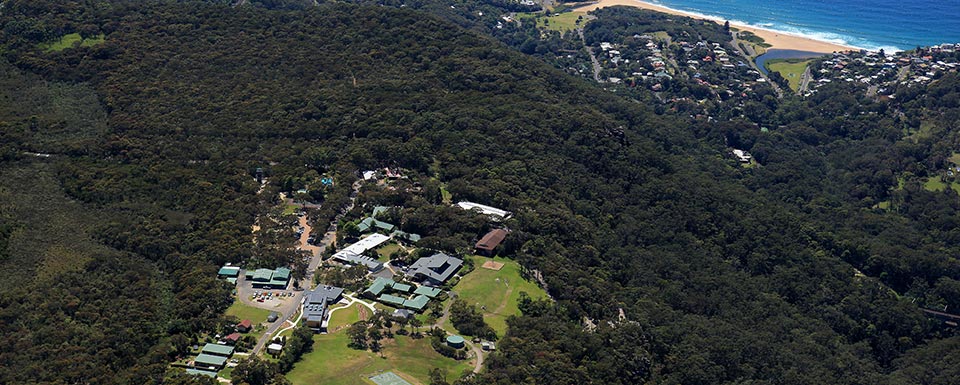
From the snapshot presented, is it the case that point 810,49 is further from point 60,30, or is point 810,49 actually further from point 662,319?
point 60,30

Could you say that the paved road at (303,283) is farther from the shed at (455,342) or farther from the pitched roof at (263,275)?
the shed at (455,342)

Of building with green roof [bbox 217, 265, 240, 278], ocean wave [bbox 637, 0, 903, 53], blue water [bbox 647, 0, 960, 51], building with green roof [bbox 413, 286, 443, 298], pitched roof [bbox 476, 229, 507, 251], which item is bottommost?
building with green roof [bbox 217, 265, 240, 278]

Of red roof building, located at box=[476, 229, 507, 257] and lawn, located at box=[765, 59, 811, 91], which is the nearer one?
red roof building, located at box=[476, 229, 507, 257]

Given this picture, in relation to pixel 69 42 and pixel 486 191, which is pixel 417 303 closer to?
pixel 486 191

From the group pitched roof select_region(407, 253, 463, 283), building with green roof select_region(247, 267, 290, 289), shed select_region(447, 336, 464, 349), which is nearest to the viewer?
shed select_region(447, 336, 464, 349)

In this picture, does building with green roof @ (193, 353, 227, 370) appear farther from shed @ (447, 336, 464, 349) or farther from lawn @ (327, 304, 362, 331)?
shed @ (447, 336, 464, 349)

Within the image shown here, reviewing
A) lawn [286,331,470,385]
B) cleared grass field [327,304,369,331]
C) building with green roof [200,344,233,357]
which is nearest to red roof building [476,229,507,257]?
cleared grass field [327,304,369,331]
